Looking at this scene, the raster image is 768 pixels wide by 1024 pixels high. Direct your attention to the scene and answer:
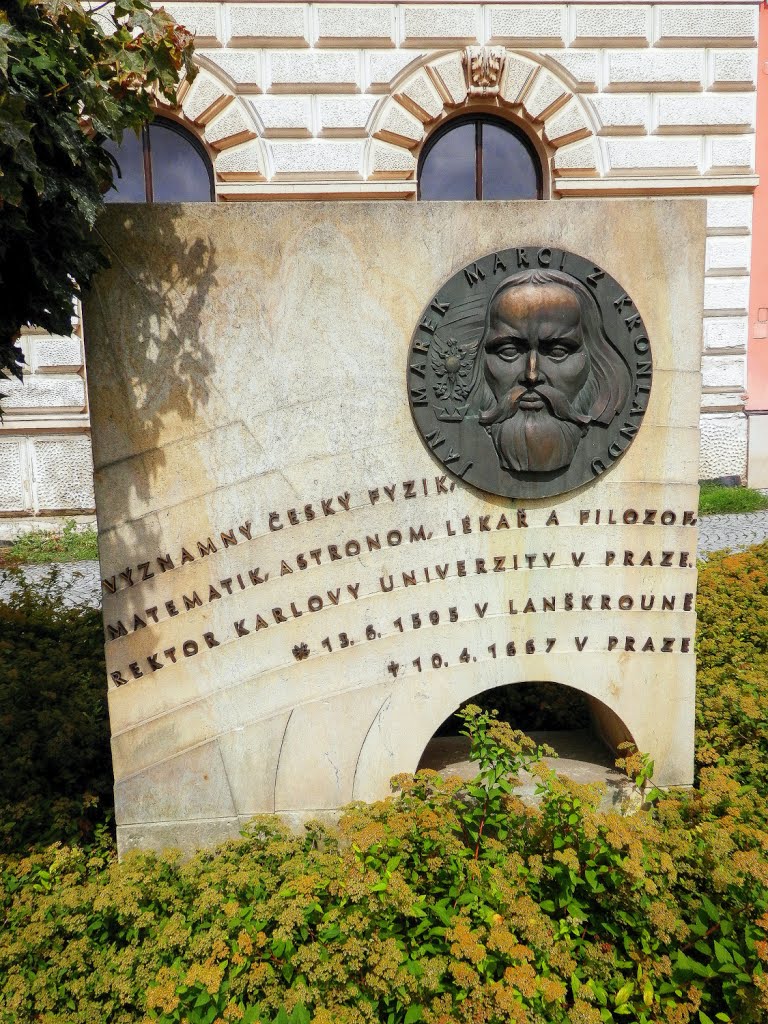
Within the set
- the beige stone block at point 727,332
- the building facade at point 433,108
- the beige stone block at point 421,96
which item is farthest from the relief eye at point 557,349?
the beige stone block at point 727,332

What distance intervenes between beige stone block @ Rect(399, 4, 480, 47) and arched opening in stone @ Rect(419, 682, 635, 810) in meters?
7.29

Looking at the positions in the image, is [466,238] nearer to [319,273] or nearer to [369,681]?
[319,273]

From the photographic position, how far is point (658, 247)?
291cm

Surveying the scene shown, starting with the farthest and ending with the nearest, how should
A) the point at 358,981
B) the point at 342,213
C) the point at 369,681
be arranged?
1. the point at 369,681
2. the point at 342,213
3. the point at 358,981

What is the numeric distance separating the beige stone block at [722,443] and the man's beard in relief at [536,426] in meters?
7.08

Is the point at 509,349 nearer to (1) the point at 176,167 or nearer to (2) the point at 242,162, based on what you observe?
(2) the point at 242,162

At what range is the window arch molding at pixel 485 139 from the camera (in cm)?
823

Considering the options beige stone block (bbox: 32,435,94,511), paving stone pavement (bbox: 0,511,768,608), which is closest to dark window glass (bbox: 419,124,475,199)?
paving stone pavement (bbox: 0,511,768,608)

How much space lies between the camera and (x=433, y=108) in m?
7.94

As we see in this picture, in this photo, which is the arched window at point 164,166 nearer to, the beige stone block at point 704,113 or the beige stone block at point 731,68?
the beige stone block at point 704,113

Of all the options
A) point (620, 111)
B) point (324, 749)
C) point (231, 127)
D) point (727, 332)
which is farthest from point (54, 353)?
point (727, 332)

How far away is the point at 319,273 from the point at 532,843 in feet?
7.79

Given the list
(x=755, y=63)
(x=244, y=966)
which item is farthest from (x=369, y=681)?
Answer: (x=755, y=63)

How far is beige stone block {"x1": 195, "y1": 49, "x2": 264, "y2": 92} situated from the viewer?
7.69 metres
